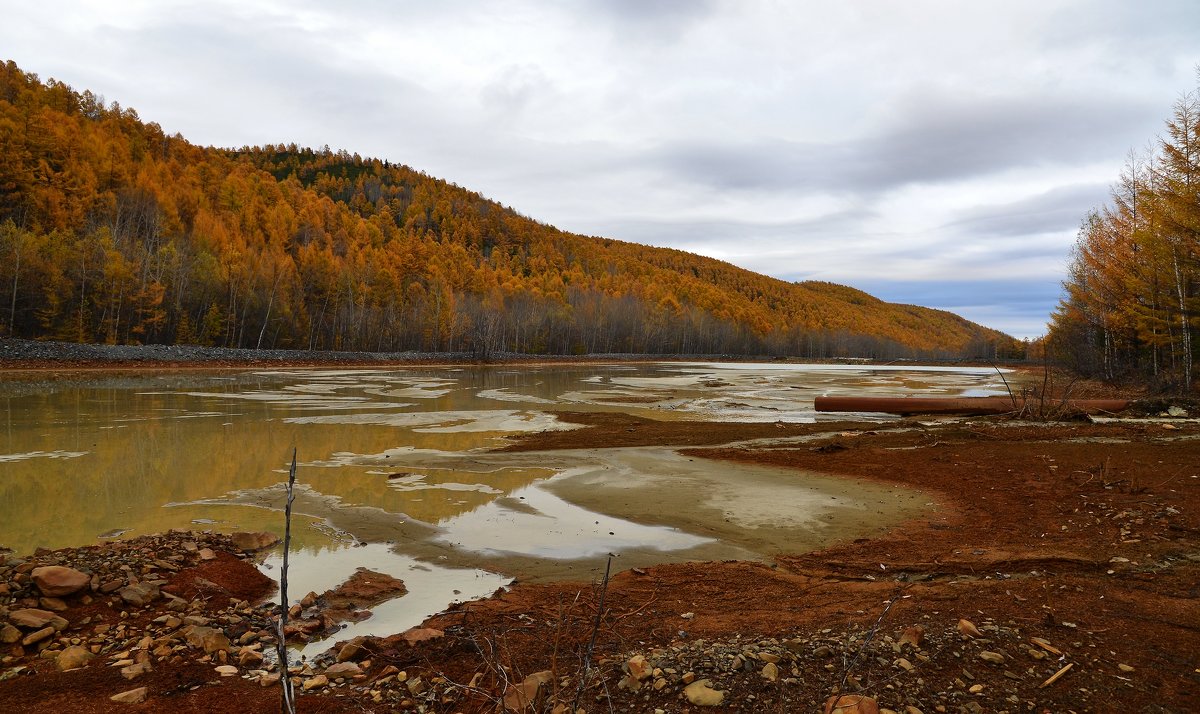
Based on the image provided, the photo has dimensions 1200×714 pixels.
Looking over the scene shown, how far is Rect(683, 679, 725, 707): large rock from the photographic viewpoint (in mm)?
3541

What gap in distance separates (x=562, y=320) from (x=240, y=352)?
187ft

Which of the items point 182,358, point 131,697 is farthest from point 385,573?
point 182,358

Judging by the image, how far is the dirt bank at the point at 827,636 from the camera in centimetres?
362

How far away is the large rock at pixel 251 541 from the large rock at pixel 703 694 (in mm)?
5713

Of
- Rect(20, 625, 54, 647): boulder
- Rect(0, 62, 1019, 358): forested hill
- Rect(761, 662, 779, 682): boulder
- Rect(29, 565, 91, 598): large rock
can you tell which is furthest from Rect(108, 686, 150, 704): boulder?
Rect(0, 62, 1019, 358): forested hill

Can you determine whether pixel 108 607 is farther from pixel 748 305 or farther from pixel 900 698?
pixel 748 305

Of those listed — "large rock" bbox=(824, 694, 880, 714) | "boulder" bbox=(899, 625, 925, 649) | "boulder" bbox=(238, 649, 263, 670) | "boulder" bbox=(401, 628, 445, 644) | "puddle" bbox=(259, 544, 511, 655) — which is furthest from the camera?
"puddle" bbox=(259, 544, 511, 655)

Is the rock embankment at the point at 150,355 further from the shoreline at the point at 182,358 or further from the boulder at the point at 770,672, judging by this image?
the boulder at the point at 770,672

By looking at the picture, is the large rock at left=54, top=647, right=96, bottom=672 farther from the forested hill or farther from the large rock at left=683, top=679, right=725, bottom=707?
the forested hill

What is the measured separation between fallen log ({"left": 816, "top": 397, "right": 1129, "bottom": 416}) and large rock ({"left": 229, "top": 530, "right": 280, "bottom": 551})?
Answer: 21020 millimetres

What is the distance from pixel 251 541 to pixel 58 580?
210 cm

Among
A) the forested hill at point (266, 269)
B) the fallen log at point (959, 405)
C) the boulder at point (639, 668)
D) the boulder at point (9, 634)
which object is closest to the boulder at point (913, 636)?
the boulder at point (639, 668)

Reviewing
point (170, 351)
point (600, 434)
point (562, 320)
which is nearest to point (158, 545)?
point (600, 434)

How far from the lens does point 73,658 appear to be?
4.32 meters
